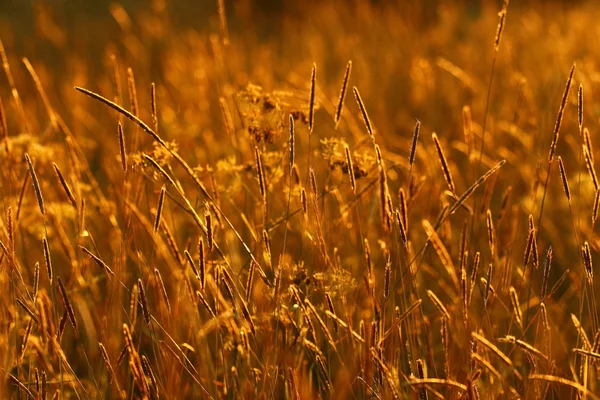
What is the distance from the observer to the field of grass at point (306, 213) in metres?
1.22

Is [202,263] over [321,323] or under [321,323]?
over

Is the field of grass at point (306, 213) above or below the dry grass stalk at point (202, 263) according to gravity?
below

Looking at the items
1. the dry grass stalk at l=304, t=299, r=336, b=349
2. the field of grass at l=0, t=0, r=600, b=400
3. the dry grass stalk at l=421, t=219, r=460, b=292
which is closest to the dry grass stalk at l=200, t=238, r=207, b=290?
the field of grass at l=0, t=0, r=600, b=400

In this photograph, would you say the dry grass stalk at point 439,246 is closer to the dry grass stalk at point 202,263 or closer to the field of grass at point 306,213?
the field of grass at point 306,213

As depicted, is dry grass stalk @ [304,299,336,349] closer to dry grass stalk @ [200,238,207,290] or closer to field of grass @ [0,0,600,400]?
field of grass @ [0,0,600,400]

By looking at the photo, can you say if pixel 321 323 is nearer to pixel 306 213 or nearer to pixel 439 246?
pixel 306 213

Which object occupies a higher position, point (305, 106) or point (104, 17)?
point (305, 106)

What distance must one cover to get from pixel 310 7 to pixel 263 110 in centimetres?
637

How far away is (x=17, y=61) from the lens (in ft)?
16.3

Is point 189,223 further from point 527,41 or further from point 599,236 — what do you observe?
point 527,41

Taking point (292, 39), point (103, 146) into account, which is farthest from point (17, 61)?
point (103, 146)

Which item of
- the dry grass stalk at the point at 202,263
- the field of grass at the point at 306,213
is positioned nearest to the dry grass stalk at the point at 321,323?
the field of grass at the point at 306,213

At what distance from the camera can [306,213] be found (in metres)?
1.20

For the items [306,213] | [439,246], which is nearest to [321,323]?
[306,213]
